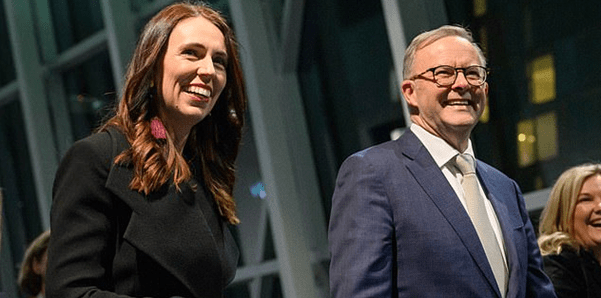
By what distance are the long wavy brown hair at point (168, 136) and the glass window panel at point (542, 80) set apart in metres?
3.30

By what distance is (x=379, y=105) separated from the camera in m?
6.21

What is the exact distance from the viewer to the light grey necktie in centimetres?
251

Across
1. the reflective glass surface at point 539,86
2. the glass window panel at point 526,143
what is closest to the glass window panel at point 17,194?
the reflective glass surface at point 539,86

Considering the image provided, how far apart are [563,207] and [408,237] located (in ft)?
6.32

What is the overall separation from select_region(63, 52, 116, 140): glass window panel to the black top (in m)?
5.30

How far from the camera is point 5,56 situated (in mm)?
9711

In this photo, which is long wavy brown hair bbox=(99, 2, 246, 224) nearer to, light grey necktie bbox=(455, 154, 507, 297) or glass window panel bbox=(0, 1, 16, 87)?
light grey necktie bbox=(455, 154, 507, 297)

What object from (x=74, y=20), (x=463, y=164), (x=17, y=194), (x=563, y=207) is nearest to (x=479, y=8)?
(x=563, y=207)

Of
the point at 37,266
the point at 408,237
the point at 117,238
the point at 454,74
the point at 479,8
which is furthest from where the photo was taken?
the point at 479,8

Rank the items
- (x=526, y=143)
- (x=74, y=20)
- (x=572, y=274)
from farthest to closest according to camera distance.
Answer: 1. (x=74, y=20)
2. (x=526, y=143)
3. (x=572, y=274)

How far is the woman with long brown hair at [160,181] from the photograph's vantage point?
6.11 ft

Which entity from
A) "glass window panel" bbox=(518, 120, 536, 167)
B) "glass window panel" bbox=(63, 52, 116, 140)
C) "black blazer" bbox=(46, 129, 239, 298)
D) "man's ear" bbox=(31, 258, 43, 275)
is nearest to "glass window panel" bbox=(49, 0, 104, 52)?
"glass window panel" bbox=(63, 52, 116, 140)

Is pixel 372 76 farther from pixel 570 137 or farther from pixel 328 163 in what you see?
pixel 570 137

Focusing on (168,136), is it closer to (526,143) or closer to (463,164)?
(463,164)
